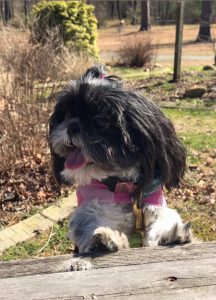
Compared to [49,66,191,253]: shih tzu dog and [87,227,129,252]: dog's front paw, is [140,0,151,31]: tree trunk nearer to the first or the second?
[49,66,191,253]: shih tzu dog

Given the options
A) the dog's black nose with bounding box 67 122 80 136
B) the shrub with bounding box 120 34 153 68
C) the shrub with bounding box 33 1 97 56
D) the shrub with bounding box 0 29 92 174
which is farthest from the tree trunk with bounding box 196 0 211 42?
the dog's black nose with bounding box 67 122 80 136

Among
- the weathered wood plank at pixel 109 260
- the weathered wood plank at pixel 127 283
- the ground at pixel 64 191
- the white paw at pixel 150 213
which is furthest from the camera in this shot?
the ground at pixel 64 191

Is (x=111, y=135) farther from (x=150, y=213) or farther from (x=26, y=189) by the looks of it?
(x=26, y=189)

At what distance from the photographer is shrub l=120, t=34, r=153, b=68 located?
16.1 m

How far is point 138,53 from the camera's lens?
53.1 ft

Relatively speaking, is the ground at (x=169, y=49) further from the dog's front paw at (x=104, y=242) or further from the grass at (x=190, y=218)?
the dog's front paw at (x=104, y=242)

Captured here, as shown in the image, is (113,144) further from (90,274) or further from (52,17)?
(52,17)

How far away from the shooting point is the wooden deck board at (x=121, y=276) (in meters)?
1.65

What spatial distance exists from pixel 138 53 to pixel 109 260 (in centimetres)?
1472

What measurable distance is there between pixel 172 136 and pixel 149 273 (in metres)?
0.89

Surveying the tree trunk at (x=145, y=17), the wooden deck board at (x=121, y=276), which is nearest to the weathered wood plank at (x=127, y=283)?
the wooden deck board at (x=121, y=276)

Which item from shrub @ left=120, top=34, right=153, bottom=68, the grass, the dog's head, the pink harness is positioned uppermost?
the dog's head

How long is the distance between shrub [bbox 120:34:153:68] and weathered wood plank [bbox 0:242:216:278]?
14.5 metres

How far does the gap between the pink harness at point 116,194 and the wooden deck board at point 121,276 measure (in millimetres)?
681
